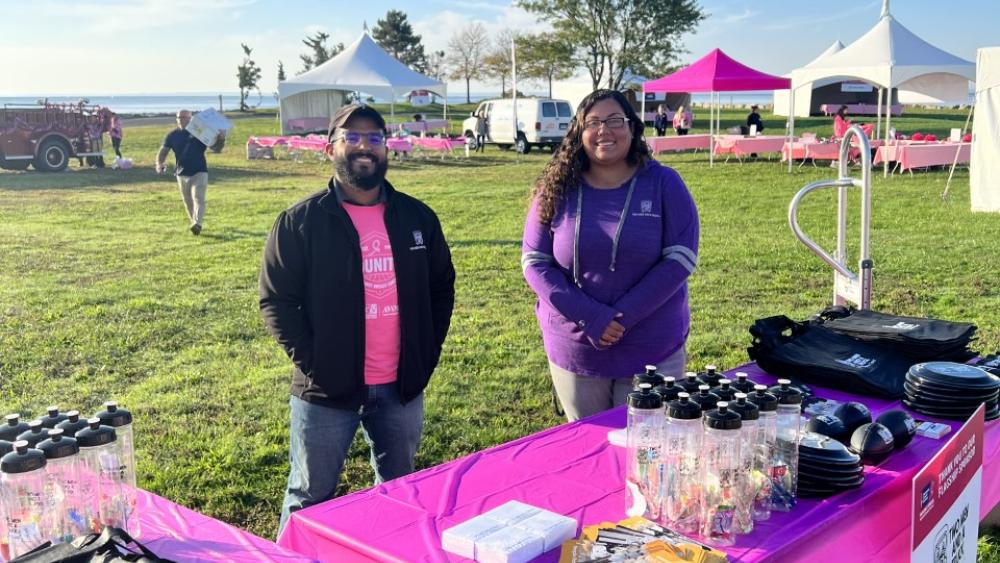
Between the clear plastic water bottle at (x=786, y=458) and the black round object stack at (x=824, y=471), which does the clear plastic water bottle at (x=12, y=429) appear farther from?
the black round object stack at (x=824, y=471)

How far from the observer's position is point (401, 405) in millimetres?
3125

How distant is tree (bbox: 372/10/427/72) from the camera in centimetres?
7062

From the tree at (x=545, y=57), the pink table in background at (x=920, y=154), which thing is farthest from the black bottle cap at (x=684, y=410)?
the tree at (x=545, y=57)

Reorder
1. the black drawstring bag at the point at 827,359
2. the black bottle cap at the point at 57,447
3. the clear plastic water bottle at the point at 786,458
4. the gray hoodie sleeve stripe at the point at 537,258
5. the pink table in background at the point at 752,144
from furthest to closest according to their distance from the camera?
the pink table in background at the point at 752,144 → the gray hoodie sleeve stripe at the point at 537,258 → the black drawstring bag at the point at 827,359 → the clear plastic water bottle at the point at 786,458 → the black bottle cap at the point at 57,447

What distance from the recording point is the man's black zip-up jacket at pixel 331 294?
294 cm

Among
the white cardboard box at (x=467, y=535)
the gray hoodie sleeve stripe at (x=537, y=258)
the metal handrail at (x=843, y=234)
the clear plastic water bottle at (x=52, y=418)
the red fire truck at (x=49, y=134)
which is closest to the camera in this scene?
the white cardboard box at (x=467, y=535)

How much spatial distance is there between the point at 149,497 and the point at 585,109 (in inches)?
81.3

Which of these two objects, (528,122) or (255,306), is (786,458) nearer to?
(255,306)

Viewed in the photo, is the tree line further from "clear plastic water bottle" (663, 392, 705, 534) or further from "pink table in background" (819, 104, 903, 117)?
"clear plastic water bottle" (663, 392, 705, 534)

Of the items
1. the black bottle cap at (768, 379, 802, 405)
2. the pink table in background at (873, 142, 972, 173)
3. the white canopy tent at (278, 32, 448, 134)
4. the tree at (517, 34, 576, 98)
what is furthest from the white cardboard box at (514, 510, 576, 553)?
the tree at (517, 34, 576, 98)

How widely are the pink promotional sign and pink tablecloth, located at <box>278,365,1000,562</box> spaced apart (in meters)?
0.06

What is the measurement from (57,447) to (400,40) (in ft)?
238

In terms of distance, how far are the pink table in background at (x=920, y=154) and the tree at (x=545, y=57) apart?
32.0m

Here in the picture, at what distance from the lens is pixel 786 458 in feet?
7.41
